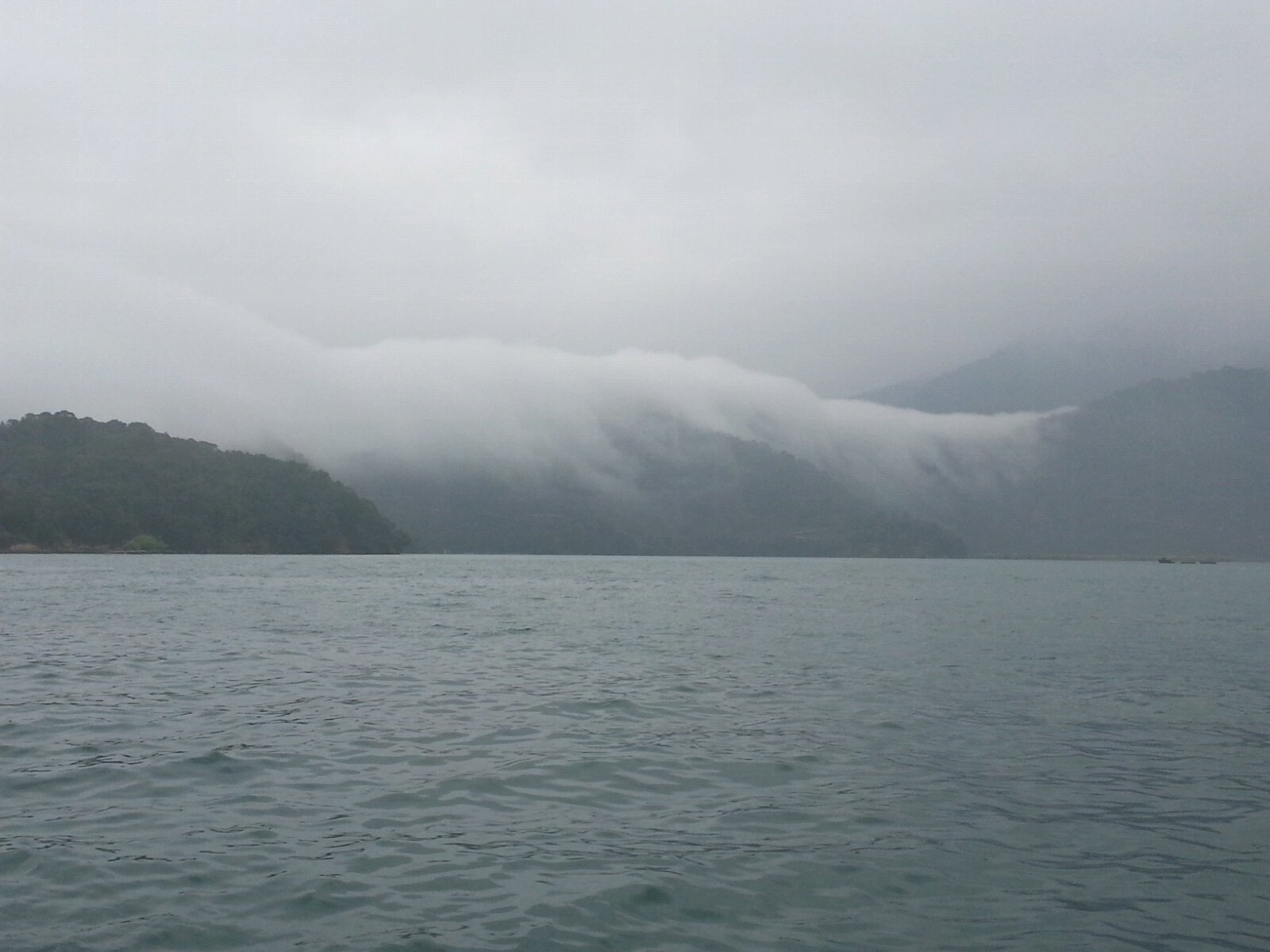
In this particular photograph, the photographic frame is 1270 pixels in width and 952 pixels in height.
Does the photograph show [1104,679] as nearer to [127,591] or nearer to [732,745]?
[732,745]

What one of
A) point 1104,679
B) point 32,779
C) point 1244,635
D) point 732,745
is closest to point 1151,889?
point 732,745

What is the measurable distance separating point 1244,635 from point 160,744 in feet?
A: 160

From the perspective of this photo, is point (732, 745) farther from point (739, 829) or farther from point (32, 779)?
point (32, 779)

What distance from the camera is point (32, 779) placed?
1759cm

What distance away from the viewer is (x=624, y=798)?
17359 mm

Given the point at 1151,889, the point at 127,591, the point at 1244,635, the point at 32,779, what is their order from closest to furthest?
the point at 1151,889 < the point at 32,779 < the point at 1244,635 < the point at 127,591

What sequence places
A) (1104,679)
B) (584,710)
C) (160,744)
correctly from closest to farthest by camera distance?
(160,744), (584,710), (1104,679)

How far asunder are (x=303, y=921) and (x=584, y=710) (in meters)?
14.2

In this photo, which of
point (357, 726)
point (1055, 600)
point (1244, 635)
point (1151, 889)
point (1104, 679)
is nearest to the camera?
point (1151, 889)

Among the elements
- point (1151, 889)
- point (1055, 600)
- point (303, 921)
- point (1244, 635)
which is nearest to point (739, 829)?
point (1151, 889)

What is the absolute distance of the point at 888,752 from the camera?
21172 mm

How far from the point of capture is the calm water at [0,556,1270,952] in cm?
1202

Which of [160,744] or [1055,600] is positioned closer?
[160,744]

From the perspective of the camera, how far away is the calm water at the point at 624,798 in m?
12.0
